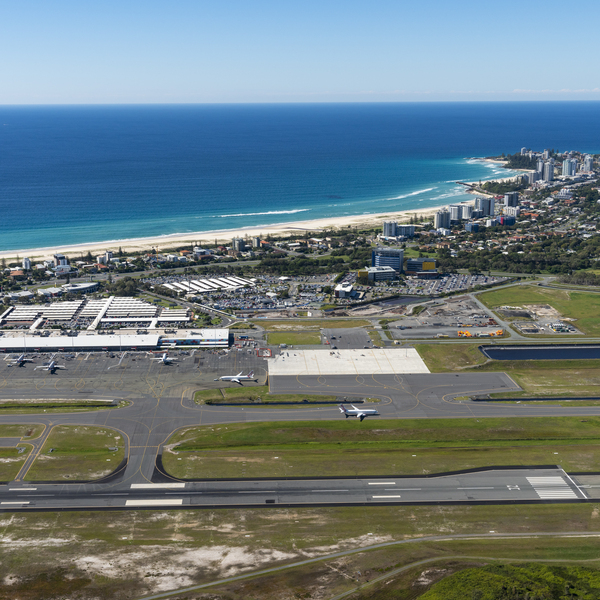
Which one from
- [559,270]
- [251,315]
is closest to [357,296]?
[251,315]

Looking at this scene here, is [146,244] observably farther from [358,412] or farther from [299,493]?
[299,493]

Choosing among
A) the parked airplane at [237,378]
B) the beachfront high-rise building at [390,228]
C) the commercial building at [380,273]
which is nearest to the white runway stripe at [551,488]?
the parked airplane at [237,378]

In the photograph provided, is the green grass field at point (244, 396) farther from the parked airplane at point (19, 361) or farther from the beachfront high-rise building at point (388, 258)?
the beachfront high-rise building at point (388, 258)


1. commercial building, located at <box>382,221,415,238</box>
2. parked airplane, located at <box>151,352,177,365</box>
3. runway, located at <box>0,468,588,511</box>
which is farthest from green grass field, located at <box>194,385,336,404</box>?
commercial building, located at <box>382,221,415,238</box>

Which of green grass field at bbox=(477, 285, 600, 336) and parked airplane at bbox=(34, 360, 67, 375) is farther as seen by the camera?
green grass field at bbox=(477, 285, 600, 336)

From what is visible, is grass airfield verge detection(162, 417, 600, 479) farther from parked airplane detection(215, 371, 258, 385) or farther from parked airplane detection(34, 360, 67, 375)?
parked airplane detection(34, 360, 67, 375)

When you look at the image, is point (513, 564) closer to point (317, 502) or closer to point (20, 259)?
point (317, 502)

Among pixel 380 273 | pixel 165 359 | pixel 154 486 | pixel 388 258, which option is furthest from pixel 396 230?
pixel 154 486
